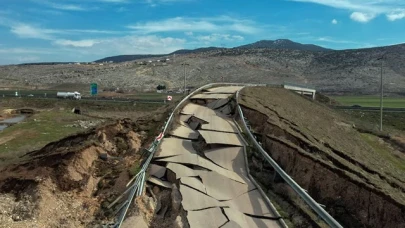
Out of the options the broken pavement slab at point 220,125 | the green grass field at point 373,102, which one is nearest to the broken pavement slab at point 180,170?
the broken pavement slab at point 220,125

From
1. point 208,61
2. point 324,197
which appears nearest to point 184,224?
point 324,197

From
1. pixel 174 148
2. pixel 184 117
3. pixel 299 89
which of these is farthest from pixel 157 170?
pixel 299 89

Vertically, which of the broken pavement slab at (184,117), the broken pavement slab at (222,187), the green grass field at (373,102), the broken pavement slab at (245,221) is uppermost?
the broken pavement slab at (184,117)

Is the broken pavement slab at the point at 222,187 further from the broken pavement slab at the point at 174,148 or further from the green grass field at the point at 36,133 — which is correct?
the green grass field at the point at 36,133

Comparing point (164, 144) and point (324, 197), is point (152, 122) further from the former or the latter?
point (324, 197)

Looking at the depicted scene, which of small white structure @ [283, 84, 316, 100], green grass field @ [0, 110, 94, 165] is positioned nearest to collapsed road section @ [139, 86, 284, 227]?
green grass field @ [0, 110, 94, 165]

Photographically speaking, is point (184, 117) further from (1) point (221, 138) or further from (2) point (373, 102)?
(2) point (373, 102)
